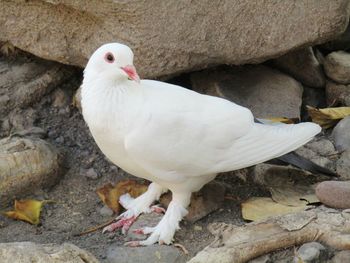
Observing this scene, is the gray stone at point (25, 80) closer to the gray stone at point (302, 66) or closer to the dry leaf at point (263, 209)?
the gray stone at point (302, 66)

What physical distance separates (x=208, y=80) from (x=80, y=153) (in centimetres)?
101

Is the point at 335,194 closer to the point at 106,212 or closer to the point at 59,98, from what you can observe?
the point at 106,212

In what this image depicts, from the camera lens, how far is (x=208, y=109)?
416cm

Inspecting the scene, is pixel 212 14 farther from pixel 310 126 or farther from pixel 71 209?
pixel 71 209

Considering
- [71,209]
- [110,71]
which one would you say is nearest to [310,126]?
[110,71]

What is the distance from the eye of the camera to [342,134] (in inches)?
194

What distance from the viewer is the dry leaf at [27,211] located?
14.3 ft

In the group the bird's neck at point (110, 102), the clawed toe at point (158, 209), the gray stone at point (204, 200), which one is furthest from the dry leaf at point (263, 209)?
the bird's neck at point (110, 102)

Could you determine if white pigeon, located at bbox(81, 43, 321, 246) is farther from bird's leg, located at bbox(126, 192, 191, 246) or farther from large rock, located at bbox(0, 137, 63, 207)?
large rock, located at bbox(0, 137, 63, 207)

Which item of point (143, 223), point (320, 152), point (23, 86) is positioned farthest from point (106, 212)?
point (320, 152)

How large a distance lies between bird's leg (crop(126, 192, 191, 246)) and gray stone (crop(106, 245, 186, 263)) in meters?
0.05

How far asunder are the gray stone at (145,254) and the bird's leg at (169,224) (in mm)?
50

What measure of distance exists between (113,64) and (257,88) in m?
1.59

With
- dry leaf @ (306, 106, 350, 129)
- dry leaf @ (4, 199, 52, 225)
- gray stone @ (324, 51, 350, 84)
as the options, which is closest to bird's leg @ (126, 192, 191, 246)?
dry leaf @ (4, 199, 52, 225)
